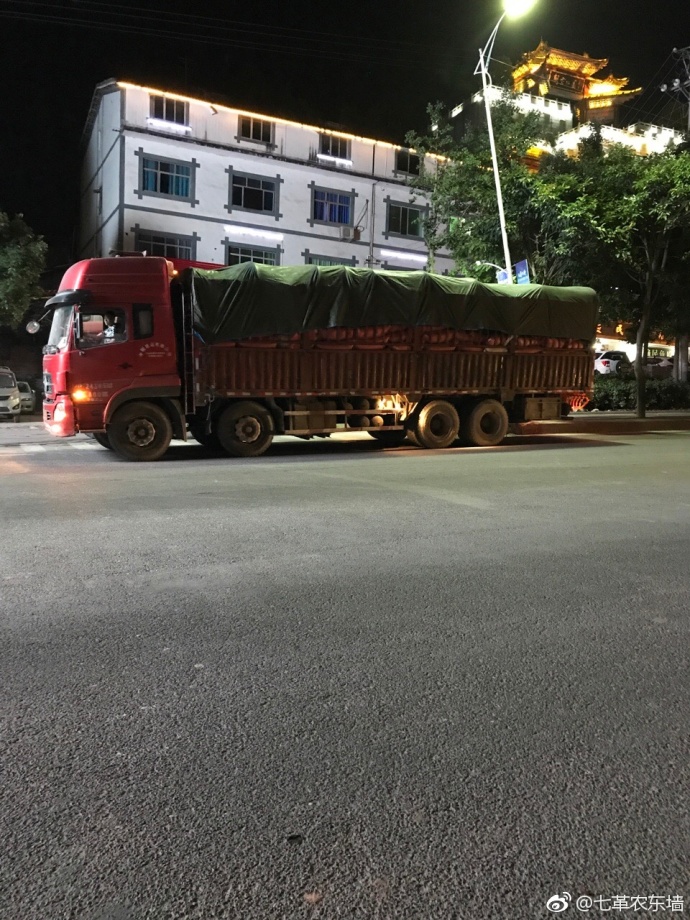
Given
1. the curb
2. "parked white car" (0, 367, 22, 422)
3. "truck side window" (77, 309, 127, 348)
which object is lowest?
the curb

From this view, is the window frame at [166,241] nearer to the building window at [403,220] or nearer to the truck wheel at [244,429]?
the building window at [403,220]

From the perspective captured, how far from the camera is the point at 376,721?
3.34 metres

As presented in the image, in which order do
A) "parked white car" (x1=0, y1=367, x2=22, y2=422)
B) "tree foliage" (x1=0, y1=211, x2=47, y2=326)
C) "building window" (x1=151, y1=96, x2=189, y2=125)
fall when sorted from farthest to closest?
"building window" (x1=151, y1=96, x2=189, y2=125), "tree foliage" (x1=0, y1=211, x2=47, y2=326), "parked white car" (x1=0, y1=367, x2=22, y2=422)

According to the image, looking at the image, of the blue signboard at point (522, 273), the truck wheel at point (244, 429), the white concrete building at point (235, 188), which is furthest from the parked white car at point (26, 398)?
the blue signboard at point (522, 273)

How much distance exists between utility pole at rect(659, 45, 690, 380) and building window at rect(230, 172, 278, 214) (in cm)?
2002

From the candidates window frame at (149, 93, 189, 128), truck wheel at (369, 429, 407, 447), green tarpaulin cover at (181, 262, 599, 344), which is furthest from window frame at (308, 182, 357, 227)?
truck wheel at (369, 429, 407, 447)

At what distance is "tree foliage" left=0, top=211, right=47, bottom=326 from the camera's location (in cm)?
2456

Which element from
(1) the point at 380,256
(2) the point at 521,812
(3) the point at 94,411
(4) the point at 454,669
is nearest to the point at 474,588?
(4) the point at 454,669

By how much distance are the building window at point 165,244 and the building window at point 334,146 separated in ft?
27.7

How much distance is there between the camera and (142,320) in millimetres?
13203

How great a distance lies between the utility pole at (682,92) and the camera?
1399 inches

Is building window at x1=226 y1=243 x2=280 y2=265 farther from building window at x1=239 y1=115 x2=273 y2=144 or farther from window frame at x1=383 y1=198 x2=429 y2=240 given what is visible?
window frame at x1=383 y1=198 x2=429 y2=240

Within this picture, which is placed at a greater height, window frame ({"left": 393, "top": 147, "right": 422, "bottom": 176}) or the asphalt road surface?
window frame ({"left": 393, "top": 147, "right": 422, "bottom": 176})

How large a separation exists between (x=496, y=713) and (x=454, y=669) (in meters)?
0.52
